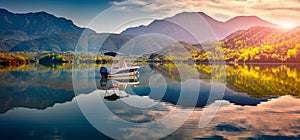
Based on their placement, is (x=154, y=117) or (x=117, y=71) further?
(x=117, y=71)

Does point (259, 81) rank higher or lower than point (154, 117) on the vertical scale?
higher

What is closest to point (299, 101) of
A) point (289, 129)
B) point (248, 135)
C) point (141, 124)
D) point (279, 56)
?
point (289, 129)

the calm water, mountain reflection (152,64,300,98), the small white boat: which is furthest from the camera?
the small white boat

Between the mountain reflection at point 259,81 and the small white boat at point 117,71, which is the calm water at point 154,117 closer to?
the mountain reflection at point 259,81

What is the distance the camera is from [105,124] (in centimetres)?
1895

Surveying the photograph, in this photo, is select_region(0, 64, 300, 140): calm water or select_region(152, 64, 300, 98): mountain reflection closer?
select_region(0, 64, 300, 140): calm water

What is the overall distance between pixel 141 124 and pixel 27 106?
1338 cm

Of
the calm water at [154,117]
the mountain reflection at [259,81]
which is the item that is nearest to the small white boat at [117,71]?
the mountain reflection at [259,81]

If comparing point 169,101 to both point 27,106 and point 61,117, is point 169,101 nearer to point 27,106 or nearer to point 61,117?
point 61,117

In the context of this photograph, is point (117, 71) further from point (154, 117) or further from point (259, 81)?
point (154, 117)

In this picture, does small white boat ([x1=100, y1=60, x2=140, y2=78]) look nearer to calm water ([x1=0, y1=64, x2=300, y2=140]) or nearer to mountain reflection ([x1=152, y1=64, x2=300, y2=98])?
mountain reflection ([x1=152, y1=64, x2=300, y2=98])

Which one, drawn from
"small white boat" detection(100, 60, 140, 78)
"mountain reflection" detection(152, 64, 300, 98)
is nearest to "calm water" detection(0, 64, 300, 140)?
"mountain reflection" detection(152, 64, 300, 98)

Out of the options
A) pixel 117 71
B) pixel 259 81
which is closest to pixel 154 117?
pixel 259 81

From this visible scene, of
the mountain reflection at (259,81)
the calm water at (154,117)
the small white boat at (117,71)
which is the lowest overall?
the calm water at (154,117)
